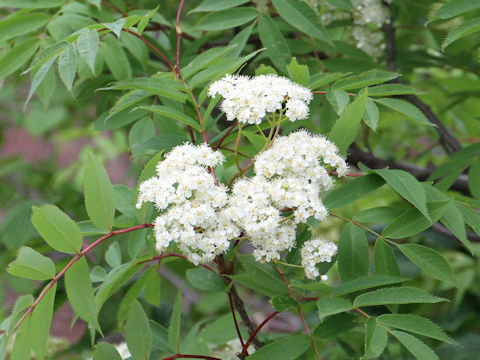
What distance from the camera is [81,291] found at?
104 cm

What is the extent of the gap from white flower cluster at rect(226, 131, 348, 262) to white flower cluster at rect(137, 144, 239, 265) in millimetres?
32

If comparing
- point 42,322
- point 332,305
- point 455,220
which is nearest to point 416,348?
point 332,305

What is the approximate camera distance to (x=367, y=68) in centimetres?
169

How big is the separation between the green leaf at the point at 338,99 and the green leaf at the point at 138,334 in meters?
→ 0.58

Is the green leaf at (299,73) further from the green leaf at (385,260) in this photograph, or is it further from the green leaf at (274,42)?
the green leaf at (385,260)

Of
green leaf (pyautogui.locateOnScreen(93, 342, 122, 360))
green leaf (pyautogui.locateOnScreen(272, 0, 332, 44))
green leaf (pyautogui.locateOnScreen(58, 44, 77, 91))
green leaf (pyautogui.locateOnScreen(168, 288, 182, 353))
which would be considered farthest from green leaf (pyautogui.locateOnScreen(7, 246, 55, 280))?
green leaf (pyautogui.locateOnScreen(272, 0, 332, 44))

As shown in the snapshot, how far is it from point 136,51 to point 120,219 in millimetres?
546

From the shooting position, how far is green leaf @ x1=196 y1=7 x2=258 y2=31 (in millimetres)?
1520

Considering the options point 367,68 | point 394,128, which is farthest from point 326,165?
point 394,128

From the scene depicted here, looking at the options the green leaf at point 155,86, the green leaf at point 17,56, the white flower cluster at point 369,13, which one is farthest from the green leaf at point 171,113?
the white flower cluster at point 369,13

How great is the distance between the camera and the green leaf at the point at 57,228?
1007mm

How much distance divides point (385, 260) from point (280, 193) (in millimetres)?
311

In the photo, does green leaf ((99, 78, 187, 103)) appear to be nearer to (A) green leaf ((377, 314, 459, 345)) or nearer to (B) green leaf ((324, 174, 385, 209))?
(B) green leaf ((324, 174, 385, 209))

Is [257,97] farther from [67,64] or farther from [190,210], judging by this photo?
[67,64]
